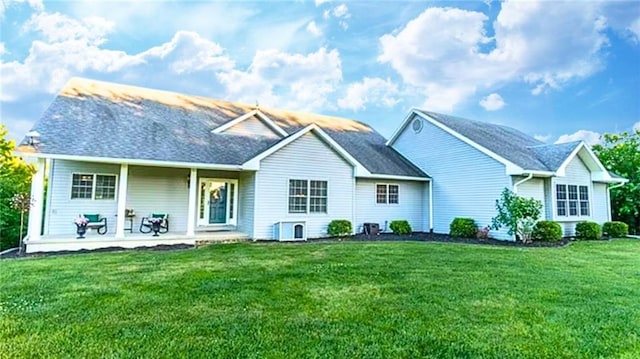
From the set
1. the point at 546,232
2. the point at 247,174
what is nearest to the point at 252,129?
the point at 247,174

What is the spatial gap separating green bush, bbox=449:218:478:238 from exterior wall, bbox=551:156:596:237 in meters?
3.12

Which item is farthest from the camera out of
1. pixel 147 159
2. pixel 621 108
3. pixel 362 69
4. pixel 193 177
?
pixel 362 69

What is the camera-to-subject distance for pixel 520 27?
1484 centimetres

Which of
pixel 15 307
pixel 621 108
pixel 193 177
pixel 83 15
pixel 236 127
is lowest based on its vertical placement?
pixel 15 307

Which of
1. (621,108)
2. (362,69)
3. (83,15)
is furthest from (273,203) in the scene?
(621,108)

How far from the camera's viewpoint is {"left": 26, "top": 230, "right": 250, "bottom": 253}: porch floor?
955 centimetres

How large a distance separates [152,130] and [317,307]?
413 inches

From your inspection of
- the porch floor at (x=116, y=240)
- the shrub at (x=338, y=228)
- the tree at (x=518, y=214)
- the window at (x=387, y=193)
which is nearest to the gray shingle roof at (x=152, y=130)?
the window at (x=387, y=193)

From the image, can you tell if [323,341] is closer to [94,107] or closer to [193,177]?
[193,177]

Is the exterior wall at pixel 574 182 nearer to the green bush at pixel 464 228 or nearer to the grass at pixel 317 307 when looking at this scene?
the green bush at pixel 464 228

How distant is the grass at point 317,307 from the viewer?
3.44 m

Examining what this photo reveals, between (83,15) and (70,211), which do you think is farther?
(83,15)

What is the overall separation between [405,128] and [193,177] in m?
10.6

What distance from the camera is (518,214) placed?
1214cm
